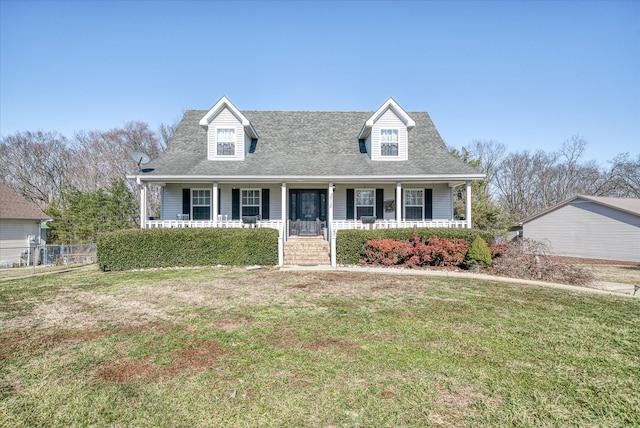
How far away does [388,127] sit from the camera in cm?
1612

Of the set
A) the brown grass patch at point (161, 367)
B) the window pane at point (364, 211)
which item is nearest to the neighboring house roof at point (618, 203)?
the window pane at point (364, 211)

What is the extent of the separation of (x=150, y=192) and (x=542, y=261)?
35043mm

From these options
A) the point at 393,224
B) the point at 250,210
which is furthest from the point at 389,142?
the point at 250,210

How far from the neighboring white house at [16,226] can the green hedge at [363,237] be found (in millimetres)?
20213

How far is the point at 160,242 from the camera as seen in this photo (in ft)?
39.1


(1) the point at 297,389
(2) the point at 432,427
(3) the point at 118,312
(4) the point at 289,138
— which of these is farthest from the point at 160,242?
(2) the point at 432,427

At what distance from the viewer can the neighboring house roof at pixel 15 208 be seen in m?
20.4

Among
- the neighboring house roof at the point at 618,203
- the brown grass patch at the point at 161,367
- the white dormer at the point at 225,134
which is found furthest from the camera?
the neighboring house roof at the point at 618,203

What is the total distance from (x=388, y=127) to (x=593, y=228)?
15825 millimetres

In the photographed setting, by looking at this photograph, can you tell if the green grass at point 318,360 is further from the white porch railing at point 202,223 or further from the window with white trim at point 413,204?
the window with white trim at point 413,204

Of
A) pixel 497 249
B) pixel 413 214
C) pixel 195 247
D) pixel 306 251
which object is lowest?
pixel 306 251

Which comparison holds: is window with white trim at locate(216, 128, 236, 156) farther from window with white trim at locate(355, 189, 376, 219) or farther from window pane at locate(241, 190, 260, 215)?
window with white trim at locate(355, 189, 376, 219)

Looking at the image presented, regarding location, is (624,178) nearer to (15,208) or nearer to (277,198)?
(277,198)

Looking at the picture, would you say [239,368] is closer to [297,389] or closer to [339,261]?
[297,389]
